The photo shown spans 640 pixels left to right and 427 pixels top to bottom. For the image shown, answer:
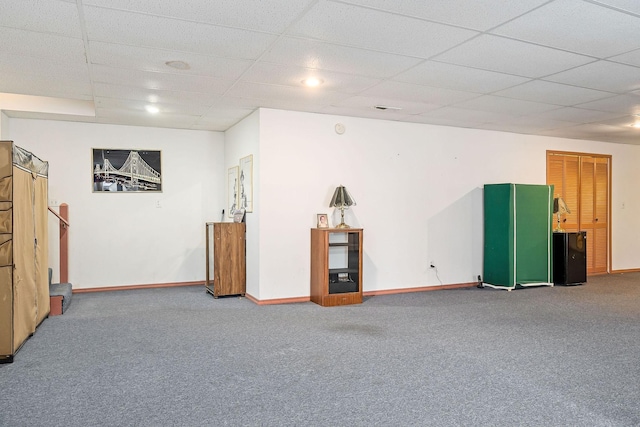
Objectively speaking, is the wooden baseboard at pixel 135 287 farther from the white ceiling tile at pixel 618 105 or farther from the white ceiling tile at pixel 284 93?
the white ceiling tile at pixel 618 105

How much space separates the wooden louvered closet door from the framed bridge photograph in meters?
6.45

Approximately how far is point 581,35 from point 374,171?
3446 mm

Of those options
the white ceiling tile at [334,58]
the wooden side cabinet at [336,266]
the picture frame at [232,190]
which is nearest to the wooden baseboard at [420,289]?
the wooden side cabinet at [336,266]

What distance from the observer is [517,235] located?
699 centimetres

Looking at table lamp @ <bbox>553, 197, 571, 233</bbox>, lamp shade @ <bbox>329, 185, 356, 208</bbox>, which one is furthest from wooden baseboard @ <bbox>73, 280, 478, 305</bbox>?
table lamp @ <bbox>553, 197, 571, 233</bbox>

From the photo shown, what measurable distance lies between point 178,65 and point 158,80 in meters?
0.60

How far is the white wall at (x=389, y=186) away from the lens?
594cm

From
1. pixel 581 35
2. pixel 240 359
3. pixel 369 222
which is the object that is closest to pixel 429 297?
pixel 369 222

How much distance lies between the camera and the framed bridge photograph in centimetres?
693

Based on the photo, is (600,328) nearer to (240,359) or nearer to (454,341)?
(454,341)

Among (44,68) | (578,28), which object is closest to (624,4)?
(578,28)

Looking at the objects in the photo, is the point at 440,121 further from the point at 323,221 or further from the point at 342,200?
the point at 323,221

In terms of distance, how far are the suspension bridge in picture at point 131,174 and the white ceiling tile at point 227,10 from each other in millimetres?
4474

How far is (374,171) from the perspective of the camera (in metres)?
6.55
